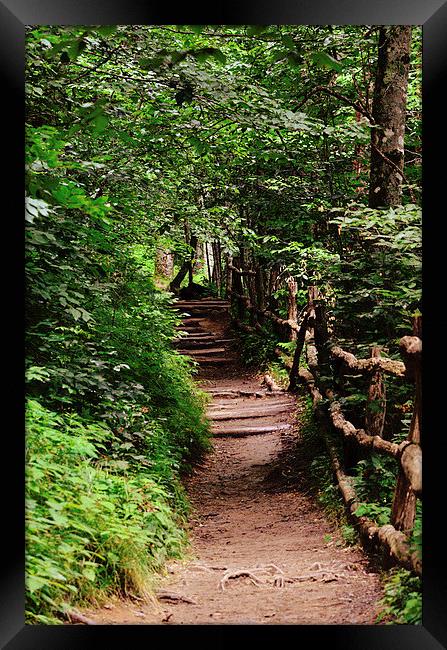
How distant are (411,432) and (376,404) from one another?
1256 mm

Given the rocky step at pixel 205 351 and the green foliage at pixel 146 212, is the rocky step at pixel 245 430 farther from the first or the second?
the rocky step at pixel 205 351

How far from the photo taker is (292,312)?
1026 centimetres

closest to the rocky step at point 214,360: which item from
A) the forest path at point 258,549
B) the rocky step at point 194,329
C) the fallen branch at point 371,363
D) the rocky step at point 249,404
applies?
the rocky step at point 194,329

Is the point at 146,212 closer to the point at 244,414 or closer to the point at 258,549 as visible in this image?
the point at 244,414

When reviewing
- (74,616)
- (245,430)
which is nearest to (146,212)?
(245,430)

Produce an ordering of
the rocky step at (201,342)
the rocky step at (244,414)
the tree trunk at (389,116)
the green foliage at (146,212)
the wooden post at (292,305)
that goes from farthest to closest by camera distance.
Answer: the rocky step at (201,342) → the wooden post at (292,305) → the rocky step at (244,414) → the tree trunk at (389,116) → the green foliage at (146,212)

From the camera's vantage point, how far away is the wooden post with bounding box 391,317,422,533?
2992mm

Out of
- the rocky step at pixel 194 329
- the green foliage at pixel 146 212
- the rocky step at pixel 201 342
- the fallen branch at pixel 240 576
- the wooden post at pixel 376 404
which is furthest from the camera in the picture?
the rocky step at pixel 194 329

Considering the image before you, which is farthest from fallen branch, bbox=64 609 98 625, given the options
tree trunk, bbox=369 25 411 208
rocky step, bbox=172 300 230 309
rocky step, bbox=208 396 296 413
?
rocky step, bbox=172 300 230 309

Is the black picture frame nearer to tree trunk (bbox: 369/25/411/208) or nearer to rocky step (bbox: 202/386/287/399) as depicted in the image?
tree trunk (bbox: 369/25/411/208)

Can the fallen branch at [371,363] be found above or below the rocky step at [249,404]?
above

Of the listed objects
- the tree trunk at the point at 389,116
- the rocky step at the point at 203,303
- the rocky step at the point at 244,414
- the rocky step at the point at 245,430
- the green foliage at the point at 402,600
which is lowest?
the rocky step at the point at 245,430
